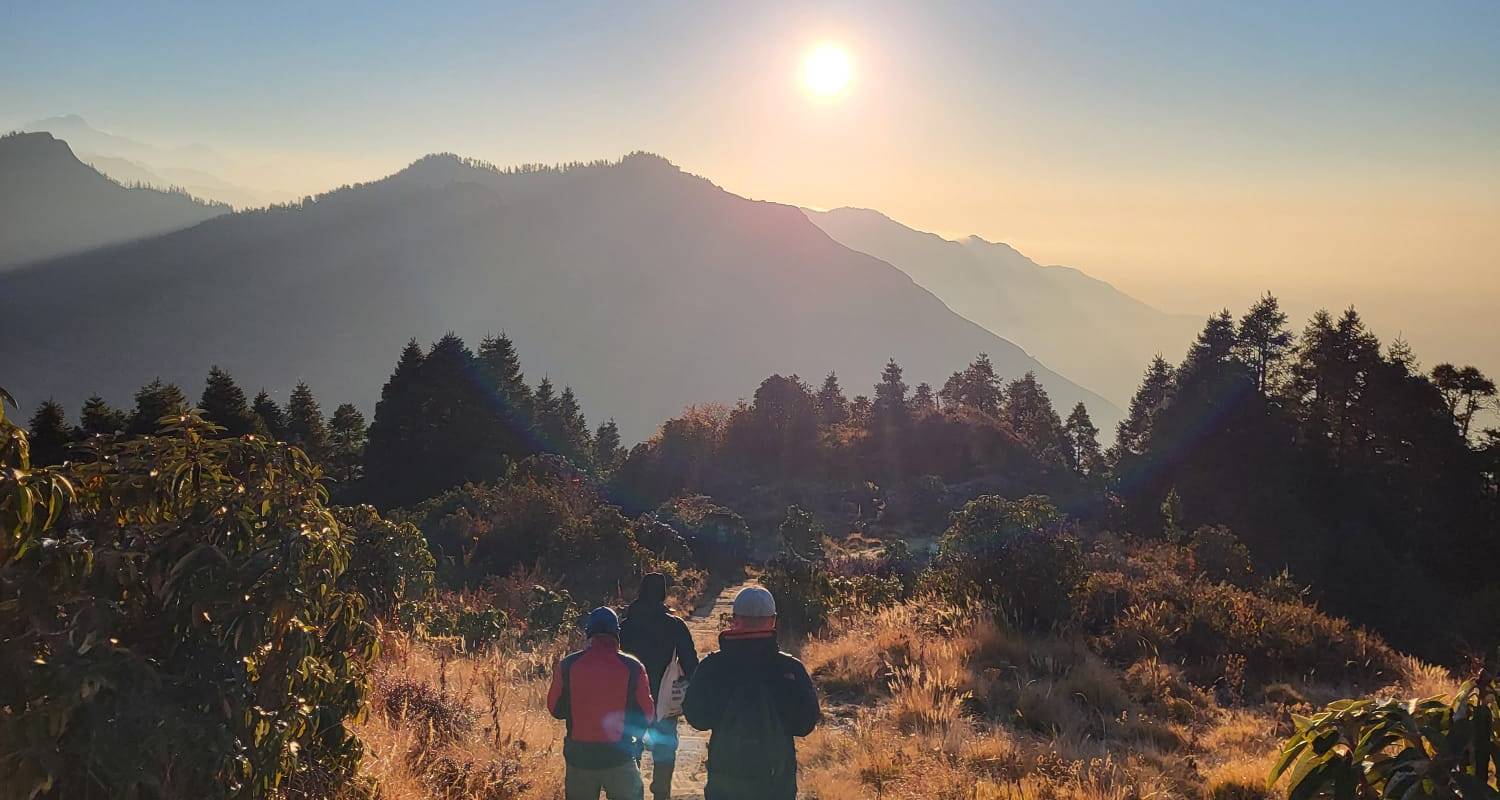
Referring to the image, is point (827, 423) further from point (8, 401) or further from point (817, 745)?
point (8, 401)

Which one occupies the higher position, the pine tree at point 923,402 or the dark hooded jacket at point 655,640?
the pine tree at point 923,402

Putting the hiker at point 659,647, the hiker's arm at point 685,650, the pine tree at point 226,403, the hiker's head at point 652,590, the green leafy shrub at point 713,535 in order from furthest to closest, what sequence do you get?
the pine tree at point 226,403
the green leafy shrub at point 713,535
the hiker's head at point 652,590
the hiker's arm at point 685,650
the hiker at point 659,647

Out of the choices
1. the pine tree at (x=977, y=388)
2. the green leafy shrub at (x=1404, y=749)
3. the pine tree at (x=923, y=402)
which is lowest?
the green leafy shrub at (x=1404, y=749)

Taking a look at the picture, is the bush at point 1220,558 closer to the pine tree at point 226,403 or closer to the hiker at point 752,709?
the hiker at point 752,709

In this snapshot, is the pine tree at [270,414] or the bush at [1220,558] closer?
the bush at [1220,558]

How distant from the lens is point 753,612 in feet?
14.7

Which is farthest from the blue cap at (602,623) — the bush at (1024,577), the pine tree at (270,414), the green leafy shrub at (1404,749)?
the pine tree at (270,414)

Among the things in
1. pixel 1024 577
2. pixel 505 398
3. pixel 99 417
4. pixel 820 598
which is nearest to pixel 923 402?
pixel 505 398

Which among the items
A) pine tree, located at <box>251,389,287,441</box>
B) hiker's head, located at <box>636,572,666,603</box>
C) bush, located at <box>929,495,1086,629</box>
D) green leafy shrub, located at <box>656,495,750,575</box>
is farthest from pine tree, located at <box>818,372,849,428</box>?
hiker's head, located at <box>636,572,666,603</box>

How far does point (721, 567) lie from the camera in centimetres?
2381

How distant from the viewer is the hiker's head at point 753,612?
450 cm

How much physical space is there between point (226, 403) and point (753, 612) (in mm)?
39024

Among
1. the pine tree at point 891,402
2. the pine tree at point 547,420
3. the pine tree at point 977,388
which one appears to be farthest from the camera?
the pine tree at point 977,388

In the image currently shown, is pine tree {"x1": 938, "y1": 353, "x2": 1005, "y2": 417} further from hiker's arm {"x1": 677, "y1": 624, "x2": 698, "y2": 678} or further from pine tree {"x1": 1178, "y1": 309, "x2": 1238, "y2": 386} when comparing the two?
hiker's arm {"x1": 677, "y1": 624, "x2": 698, "y2": 678}
